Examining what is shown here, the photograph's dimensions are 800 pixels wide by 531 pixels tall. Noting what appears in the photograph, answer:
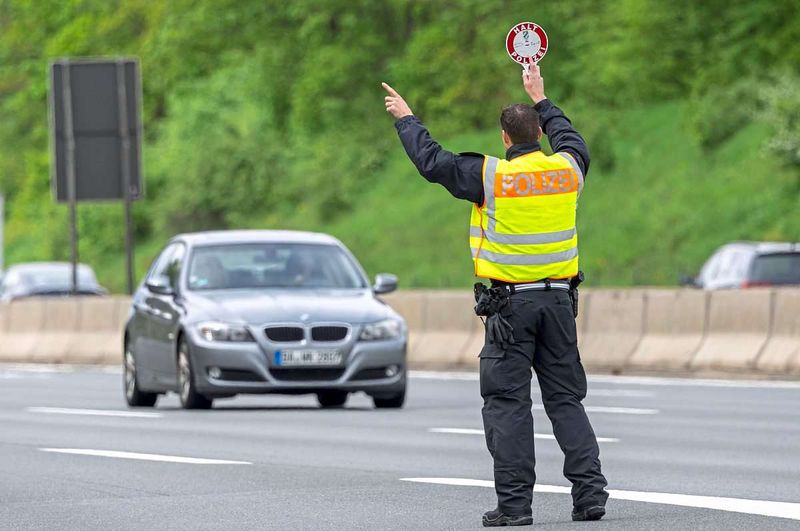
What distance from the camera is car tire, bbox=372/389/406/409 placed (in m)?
19.1

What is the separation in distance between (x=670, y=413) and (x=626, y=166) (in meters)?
35.7

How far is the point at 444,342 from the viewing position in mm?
27625

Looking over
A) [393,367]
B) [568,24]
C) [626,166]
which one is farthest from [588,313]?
[568,24]

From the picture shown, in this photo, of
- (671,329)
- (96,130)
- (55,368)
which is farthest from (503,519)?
(96,130)

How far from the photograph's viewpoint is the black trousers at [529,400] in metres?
9.49

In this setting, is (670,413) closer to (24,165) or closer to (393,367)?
(393,367)

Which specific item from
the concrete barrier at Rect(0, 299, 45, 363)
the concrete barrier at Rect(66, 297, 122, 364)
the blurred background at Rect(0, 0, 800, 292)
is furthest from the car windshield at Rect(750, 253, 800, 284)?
the blurred background at Rect(0, 0, 800, 292)

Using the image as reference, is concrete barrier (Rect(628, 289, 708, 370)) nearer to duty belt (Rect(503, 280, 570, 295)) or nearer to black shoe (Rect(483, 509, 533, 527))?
duty belt (Rect(503, 280, 570, 295))

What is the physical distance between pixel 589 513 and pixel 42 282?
35863mm

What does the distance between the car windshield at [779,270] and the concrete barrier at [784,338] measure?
220 inches

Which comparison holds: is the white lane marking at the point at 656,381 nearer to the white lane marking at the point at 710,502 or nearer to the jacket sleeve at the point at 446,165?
the white lane marking at the point at 710,502

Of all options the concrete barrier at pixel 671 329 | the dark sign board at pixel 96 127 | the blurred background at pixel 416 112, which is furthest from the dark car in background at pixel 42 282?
the concrete barrier at pixel 671 329

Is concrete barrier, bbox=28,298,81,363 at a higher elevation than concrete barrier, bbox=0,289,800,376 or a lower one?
lower

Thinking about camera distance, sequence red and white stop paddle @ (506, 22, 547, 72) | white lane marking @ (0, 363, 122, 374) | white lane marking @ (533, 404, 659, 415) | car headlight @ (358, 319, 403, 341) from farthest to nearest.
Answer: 1. white lane marking @ (0, 363, 122, 374)
2. car headlight @ (358, 319, 403, 341)
3. white lane marking @ (533, 404, 659, 415)
4. red and white stop paddle @ (506, 22, 547, 72)
